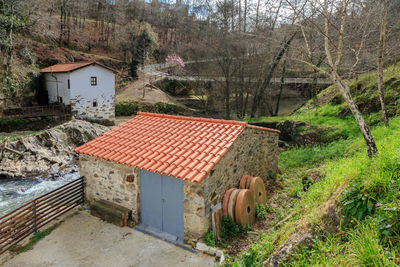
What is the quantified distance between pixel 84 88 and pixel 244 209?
68.8 ft

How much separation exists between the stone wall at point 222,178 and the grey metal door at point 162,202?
0.29 metres

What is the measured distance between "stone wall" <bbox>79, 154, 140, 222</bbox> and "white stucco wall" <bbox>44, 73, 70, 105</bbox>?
55.7 feet

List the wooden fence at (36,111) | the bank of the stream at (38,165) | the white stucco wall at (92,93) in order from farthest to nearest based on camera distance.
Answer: the white stucco wall at (92,93) → the wooden fence at (36,111) → the bank of the stream at (38,165)

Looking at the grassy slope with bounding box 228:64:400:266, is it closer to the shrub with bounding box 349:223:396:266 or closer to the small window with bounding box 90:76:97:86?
the shrub with bounding box 349:223:396:266

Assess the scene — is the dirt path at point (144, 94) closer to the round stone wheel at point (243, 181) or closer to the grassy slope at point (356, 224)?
the round stone wheel at point (243, 181)

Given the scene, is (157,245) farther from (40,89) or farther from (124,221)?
(40,89)

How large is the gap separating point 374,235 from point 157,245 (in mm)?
4987

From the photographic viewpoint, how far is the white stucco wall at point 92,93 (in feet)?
74.8

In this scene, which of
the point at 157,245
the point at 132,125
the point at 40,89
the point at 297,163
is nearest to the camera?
the point at 157,245

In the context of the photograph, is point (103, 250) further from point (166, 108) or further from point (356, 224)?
point (166, 108)

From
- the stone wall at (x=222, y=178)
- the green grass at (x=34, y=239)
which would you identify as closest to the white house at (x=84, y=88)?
the green grass at (x=34, y=239)

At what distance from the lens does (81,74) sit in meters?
22.9

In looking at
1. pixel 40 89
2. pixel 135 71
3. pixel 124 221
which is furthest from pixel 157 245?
pixel 135 71

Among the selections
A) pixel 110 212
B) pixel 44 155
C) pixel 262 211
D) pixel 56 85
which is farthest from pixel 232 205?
pixel 56 85
